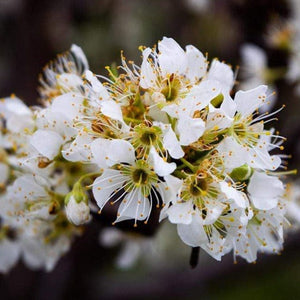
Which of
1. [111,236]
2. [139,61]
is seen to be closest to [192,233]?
[111,236]

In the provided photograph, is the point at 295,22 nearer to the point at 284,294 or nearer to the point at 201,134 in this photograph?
the point at 201,134

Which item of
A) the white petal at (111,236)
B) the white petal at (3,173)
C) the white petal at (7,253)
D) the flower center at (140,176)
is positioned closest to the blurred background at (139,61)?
the white petal at (111,236)

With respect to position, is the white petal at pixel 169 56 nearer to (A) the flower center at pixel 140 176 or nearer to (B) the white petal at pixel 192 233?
(A) the flower center at pixel 140 176

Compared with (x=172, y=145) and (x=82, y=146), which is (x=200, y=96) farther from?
(x=82, y=146)

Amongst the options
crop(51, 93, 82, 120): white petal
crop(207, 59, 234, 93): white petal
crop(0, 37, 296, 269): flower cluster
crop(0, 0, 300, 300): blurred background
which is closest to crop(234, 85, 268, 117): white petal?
crop(0, 37, 296, 269): flower cluster

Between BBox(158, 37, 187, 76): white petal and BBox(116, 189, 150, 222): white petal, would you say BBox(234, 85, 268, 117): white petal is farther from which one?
BBox(116, 189, 150, 222): white petal

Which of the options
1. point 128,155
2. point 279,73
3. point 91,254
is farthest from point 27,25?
point 128,155
